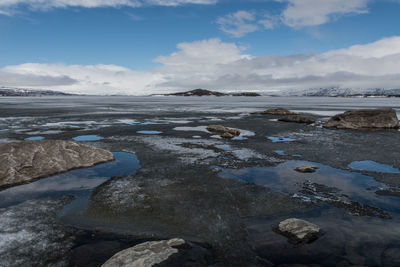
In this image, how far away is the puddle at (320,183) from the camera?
22.1ft

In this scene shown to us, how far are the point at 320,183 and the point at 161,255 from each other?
5901 mm

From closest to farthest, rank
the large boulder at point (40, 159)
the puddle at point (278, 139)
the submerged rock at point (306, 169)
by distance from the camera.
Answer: the large boulder at point (40, 159), the submerged rock at point (306, 169), the puddle at point (278, 139)

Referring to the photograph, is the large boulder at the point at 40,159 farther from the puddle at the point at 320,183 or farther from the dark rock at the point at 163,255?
the dark rock at the point at 163,255

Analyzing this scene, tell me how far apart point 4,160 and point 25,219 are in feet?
13.4

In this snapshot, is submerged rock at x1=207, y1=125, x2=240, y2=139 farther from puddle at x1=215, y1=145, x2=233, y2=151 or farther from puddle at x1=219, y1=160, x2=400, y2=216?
puddle at x1=219, y1=160, x2=400, y2=216

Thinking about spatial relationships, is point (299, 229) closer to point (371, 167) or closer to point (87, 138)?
point (371, 167)

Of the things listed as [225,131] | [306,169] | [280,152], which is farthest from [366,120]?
[306,169]

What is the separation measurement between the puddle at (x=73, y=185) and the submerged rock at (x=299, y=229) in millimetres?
5061

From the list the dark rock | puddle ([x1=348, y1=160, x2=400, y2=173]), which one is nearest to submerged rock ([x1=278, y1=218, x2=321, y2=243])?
the dark rock

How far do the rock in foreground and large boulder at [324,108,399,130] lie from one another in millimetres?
20626

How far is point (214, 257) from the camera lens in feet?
14.4

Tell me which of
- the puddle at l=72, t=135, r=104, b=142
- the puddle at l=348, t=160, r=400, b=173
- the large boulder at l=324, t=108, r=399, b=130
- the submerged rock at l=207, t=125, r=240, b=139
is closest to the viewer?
the puddle at l=348, t=160, r=400, b=173

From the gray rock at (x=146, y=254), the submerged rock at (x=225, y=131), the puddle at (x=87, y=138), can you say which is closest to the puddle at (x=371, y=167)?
the submerged rock at (x=225, y=131)

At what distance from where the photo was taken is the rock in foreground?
13.3 ft
